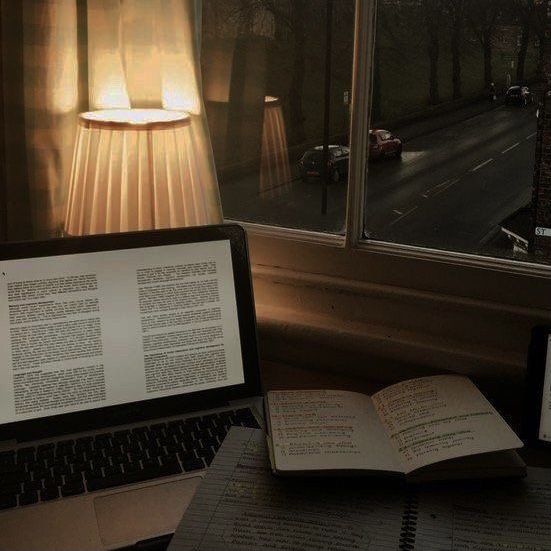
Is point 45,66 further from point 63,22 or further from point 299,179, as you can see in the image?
point 299,179

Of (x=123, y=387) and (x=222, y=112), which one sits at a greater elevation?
(x=222, y=112)

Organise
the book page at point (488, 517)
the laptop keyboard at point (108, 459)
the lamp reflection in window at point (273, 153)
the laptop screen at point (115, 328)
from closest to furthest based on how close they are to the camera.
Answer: the book page at point (488, 517)
the laptop keyboard at point (108, 459)
the laptop screen at point (115, 328)
the lamp reflection in window at point (273, 153)

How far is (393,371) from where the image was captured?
1.22 m

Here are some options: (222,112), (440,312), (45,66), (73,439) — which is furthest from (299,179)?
(73,439)

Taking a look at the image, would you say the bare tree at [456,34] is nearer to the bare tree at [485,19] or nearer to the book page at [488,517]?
the bare tree at [485,19]

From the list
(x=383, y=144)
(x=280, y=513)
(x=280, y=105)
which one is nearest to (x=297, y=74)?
(x=280, y=105)

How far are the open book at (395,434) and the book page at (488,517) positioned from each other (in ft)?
0.07

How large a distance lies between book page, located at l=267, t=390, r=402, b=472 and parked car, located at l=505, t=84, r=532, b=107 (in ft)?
1.72

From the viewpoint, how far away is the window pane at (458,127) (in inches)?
46.0

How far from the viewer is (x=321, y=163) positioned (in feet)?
4.42

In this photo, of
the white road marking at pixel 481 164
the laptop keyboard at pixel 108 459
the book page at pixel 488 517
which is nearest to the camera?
the book page at pixel 488 517

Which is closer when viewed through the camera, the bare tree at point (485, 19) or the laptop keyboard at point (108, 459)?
the laptop keyboard at point (108, 459)

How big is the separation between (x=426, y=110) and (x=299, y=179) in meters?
0.26

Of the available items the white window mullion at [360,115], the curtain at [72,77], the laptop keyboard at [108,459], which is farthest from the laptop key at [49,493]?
the white window mullion at [360,115]
